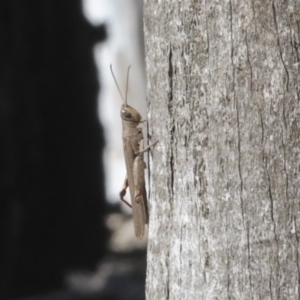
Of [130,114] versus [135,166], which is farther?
[130,114]

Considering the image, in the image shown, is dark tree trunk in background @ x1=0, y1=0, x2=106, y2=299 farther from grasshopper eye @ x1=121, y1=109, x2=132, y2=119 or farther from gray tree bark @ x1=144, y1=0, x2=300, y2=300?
gray tree bark @ x1=144, y1=0, x2=300, y2=300

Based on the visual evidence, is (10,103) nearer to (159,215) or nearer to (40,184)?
(40,184)

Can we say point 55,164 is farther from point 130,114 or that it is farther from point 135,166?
point 135,166

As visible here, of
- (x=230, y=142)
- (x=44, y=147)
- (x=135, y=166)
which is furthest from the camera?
(x=44, y=147)

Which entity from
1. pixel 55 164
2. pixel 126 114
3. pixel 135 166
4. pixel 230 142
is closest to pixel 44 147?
pixel 55 164

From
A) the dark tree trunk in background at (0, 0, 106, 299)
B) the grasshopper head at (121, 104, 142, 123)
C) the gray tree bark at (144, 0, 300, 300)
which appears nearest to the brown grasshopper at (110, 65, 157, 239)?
the grasshopper head at (121, 104, 142, 123)


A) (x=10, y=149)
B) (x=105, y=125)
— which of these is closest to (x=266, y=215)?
(x=10, y=149)

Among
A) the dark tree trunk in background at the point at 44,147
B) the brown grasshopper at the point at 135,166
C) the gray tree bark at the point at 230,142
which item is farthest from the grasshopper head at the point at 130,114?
the dark tree trunk in background at the point at 44,147

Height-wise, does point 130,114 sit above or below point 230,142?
above

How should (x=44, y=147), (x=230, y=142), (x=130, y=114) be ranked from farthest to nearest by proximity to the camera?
(x=44, y=147) → (x=130, y=114) → (x=230, y=142)
